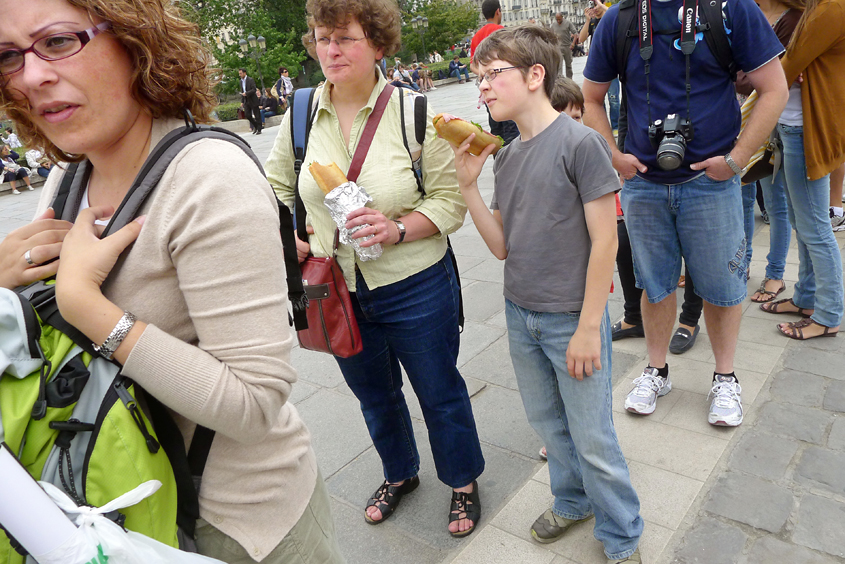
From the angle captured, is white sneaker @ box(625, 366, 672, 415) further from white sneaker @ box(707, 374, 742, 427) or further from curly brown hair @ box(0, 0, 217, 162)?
curly brown hair @ box(0, 0, 217, 162)

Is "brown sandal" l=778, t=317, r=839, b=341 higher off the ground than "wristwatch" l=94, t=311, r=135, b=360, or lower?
lower

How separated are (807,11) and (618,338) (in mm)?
2019

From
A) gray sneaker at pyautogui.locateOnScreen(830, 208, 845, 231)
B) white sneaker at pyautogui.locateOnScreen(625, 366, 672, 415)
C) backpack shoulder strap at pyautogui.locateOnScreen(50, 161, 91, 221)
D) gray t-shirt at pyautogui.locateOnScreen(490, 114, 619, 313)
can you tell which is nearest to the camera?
backpack shoulder strap at pyautogui.locateOnScreen(50, 161, 91, 221)

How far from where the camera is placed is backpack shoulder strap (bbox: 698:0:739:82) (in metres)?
2.57

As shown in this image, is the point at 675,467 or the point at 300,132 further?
the point at 675,467

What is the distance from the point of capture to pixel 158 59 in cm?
119

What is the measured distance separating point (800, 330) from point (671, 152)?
5.66 ft

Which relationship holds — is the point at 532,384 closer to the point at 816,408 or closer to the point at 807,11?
the point at 816,408

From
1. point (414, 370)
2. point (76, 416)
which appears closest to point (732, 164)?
point (414, 370)

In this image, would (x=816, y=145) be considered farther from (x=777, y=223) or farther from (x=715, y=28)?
(x=715, y=28)

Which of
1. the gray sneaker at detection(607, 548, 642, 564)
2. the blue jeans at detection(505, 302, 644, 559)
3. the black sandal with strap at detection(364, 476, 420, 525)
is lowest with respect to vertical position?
the black sandal with strap at detection(364, 476, 420, 525)

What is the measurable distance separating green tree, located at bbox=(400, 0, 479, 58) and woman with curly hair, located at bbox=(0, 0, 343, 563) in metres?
48.4

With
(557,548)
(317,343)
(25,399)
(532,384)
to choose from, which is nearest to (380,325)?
(317,343)

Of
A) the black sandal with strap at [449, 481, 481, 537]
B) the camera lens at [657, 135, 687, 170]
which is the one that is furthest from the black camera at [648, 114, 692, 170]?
the black sandal with strap at [449, 481, 481, 537]
